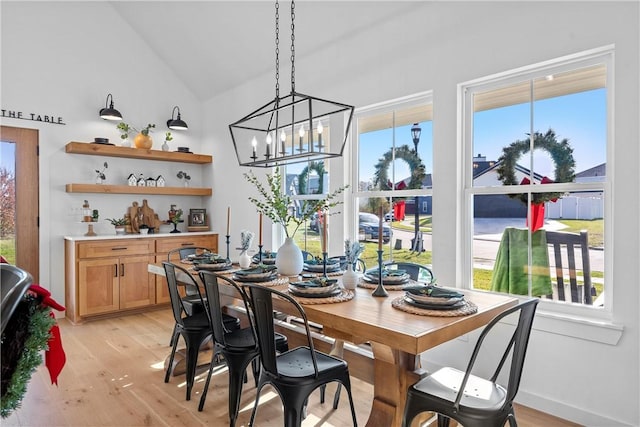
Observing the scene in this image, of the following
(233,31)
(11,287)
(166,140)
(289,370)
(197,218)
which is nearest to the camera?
(11,287)

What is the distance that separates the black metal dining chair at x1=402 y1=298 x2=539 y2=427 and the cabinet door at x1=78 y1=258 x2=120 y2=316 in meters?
4.06

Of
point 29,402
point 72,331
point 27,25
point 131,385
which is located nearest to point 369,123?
point 131,385

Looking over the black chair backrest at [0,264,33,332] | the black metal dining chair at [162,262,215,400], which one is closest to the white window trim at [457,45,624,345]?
the black metal dining chair at [162,262,215,400]

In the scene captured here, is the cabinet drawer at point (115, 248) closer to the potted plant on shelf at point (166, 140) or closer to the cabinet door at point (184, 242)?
the cabinet door at point (184, 242)

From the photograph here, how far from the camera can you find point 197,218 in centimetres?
572

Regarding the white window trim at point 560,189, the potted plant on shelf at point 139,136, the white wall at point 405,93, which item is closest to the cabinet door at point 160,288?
the white wall at point 405,93

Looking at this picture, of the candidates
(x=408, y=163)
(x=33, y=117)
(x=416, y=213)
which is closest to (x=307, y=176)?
(x=408, y=163)

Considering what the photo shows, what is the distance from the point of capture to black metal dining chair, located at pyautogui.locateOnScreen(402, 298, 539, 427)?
1569 millimetres

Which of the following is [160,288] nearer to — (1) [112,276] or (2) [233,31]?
(1) [112,276]

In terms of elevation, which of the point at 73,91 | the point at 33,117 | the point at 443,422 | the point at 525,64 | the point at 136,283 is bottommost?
the point at 443,422

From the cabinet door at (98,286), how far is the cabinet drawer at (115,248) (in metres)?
0.08

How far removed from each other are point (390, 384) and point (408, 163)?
2.05m

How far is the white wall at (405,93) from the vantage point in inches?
90.1

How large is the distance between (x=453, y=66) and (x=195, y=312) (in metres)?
2.71
